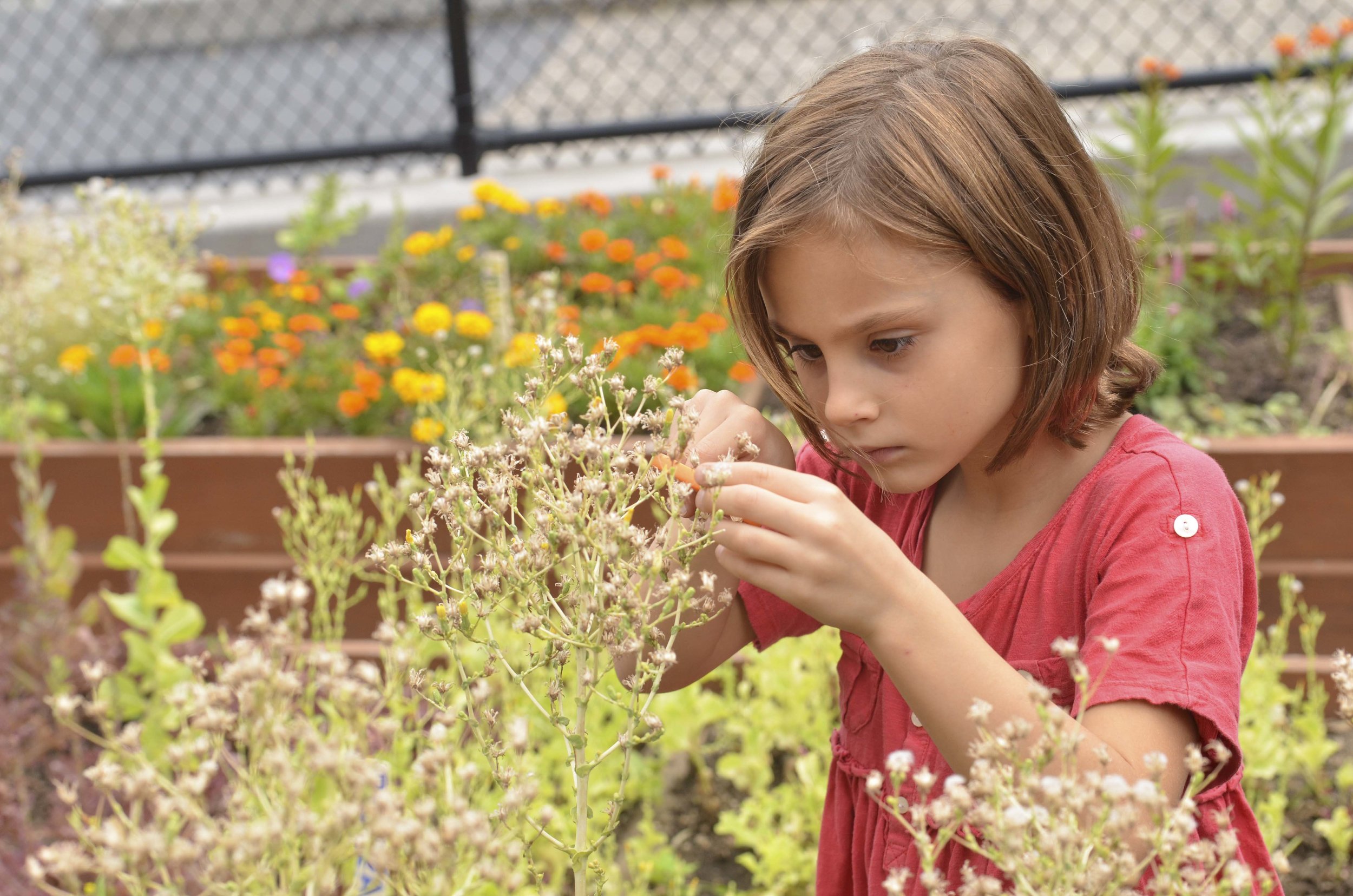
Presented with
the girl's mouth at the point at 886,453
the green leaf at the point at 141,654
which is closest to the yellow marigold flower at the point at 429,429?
the green leaf at the point at 141,654

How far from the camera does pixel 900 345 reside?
1.17 meters

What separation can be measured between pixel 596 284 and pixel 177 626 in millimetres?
1642

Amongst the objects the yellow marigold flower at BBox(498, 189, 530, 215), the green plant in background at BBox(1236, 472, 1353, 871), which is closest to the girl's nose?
the green plant in background at BBox(1236, 472, 1353, 871)

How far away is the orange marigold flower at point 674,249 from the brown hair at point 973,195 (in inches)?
91.8

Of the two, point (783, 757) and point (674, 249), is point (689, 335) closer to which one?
point (674, 249)

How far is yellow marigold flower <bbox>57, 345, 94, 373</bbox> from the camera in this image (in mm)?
3525

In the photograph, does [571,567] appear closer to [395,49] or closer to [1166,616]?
[1166,616]

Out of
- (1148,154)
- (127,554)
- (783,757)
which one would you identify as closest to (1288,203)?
(1148,154)

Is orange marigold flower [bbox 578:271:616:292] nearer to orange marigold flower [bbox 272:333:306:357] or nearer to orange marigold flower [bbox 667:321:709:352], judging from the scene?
orange marigold flower [bbox 667:321:709:352]

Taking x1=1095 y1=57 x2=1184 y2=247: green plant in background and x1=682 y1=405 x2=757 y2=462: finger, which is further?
x1=1095 y1=57 x2=1184 y2=247: green plant in background

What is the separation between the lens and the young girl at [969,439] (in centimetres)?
104

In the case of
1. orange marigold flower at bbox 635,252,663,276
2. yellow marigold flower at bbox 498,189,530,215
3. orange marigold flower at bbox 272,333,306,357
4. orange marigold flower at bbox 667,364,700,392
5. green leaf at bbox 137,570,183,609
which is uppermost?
yellow marigold flower at bbox 498,189,530,215

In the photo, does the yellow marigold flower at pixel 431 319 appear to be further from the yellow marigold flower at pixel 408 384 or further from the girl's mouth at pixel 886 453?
the girl's mouth at pixel 886 453

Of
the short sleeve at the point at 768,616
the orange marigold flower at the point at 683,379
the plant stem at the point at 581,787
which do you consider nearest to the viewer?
the plant stem at the point at 581,787
